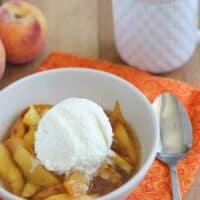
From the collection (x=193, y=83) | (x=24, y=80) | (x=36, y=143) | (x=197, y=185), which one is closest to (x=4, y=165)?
(x=36, y=143)

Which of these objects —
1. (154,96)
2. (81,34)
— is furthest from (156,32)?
(81,34)

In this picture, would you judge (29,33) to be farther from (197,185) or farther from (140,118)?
(197,185)

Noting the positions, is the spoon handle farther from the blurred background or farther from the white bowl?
the blurred background

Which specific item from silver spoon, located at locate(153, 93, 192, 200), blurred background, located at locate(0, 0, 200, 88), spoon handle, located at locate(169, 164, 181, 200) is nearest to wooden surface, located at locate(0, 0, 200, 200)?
blurred background, located at locate(0, 0, 200, 88)

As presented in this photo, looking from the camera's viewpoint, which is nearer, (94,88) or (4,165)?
(4,165)

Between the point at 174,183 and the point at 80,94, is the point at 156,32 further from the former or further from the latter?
the point at 174,183
